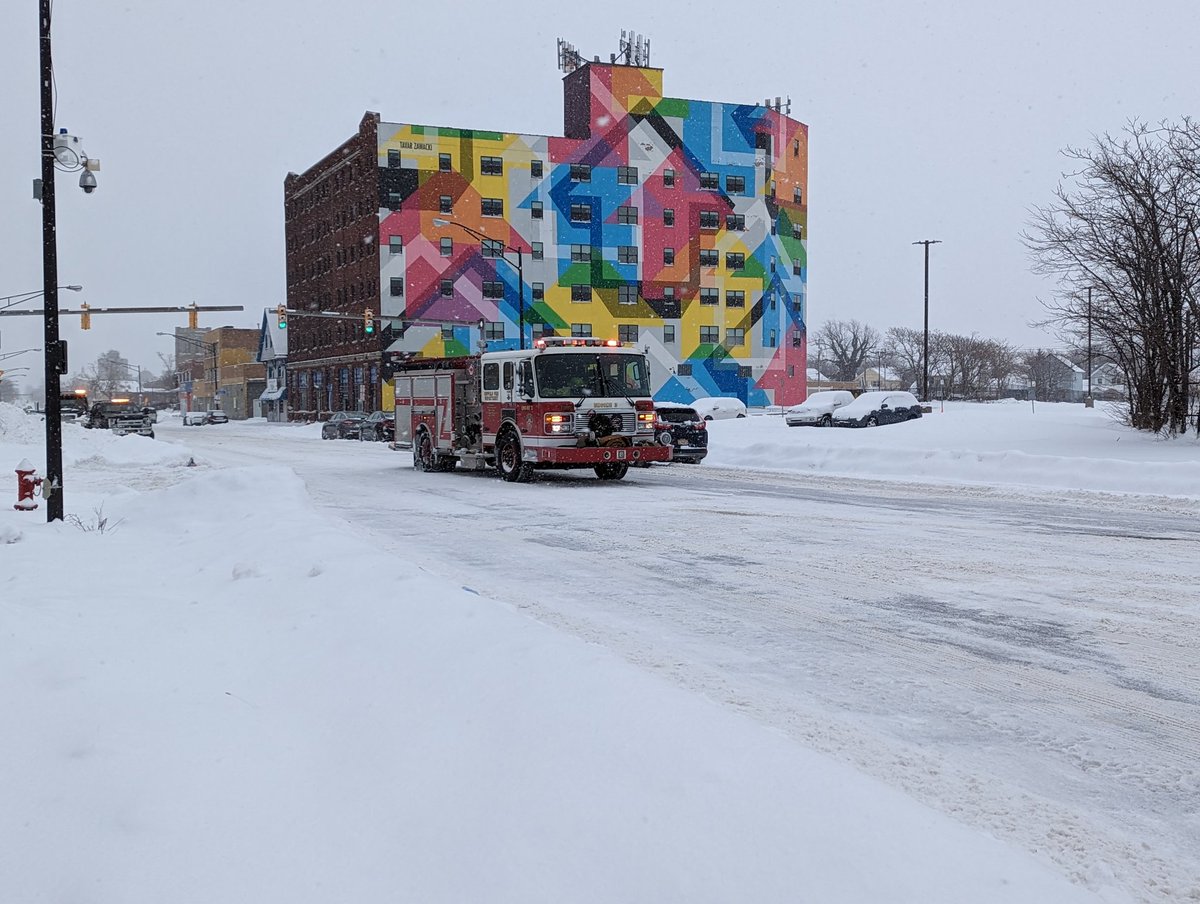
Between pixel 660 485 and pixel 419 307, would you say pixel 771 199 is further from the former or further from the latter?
pixel 660 485

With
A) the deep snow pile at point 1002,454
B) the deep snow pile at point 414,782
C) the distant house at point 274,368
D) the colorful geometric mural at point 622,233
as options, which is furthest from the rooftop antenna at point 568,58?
the deep snow pile at point 414,782

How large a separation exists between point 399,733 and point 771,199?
80.5 metres

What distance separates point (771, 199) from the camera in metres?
80.9

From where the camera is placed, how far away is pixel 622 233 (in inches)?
2960

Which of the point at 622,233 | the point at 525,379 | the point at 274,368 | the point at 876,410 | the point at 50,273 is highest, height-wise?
the point at 622,233

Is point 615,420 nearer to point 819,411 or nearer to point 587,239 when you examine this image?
point 819,411

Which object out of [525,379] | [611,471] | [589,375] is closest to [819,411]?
[611,471]

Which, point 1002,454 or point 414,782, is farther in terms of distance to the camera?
point 1002,454

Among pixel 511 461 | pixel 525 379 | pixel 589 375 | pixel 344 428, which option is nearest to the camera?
pixel 589 375

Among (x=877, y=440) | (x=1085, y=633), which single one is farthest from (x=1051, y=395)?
(x=1085, y=633)

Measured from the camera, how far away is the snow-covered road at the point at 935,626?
4.21m

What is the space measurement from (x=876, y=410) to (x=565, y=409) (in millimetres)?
28085

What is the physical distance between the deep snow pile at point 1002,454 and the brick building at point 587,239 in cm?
3980

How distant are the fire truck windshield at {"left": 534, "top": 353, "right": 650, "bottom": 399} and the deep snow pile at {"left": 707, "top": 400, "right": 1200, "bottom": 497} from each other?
5425 millimetres
